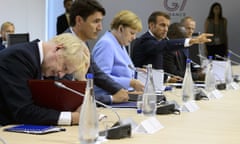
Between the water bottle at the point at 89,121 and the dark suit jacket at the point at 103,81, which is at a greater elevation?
the dark suit jacket at the point at 103,81

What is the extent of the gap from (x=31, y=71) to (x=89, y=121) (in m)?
0.55

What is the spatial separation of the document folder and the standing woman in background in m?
6.98

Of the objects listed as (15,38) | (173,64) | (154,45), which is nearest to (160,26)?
(154,45)

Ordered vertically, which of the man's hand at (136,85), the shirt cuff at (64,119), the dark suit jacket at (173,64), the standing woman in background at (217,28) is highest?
the standing woman in background at (217,28)

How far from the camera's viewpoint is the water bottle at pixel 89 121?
5.83 ft

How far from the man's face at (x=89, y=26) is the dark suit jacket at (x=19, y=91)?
97 centimetres

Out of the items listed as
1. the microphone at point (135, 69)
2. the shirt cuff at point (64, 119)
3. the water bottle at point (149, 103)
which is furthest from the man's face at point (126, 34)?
the shirt cuff at point (64, 119)

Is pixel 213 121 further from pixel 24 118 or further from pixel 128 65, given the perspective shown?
pixel 128 65

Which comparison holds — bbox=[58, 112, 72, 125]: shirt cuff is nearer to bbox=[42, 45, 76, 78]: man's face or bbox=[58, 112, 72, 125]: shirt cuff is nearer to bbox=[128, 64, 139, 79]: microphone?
bbox=[42, 45, 76, 78]: man's face

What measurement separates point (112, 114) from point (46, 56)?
20.5 inches

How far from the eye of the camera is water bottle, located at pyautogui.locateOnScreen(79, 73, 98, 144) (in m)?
1.78

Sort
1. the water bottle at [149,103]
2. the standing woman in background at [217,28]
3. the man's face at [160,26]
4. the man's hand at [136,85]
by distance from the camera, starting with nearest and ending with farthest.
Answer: the water bottle at [149,103] → the man's hand at [136,85] → the man's face at [160,26] → the standing woman in background at [217,28]

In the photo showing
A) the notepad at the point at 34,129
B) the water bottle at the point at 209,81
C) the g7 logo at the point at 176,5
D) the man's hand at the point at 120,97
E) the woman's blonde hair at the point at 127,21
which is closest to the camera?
the notepad at the point at 34,129

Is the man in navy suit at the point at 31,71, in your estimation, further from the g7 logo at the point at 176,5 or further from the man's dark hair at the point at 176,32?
the g7 logo at the point at 176,5
